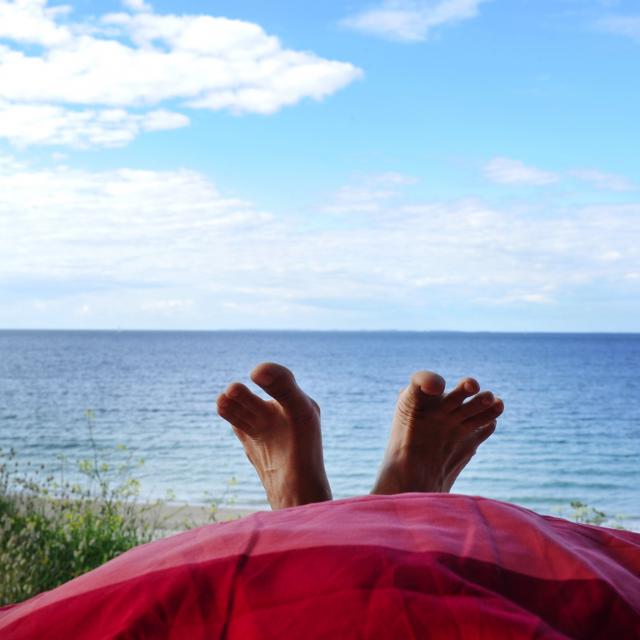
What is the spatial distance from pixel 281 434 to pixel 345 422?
16.2 metres

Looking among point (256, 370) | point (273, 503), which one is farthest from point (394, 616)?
point (273, 503)

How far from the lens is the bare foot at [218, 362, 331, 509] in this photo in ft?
6.87

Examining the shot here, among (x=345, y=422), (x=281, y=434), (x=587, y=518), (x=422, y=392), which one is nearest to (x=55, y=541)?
(x=281, y=434)

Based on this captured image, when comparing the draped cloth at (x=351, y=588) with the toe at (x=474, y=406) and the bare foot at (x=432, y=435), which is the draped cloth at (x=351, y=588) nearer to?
the bare foot at (x=432, y=435)

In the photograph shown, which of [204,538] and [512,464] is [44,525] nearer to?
[204,538]

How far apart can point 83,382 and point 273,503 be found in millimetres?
32825

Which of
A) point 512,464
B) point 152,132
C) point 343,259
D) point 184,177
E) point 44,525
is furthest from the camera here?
point 343,259

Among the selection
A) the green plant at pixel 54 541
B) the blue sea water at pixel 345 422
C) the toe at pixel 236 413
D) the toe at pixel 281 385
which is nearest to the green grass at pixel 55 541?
the green plant at pixel 54 541

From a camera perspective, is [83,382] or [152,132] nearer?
[152,132]

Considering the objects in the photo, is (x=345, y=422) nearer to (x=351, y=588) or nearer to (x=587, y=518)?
(x=587, y=518)

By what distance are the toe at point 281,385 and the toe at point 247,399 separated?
5.3 inches

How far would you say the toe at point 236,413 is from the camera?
2.34m

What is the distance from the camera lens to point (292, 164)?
81.9ft

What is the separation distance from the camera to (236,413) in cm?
235
